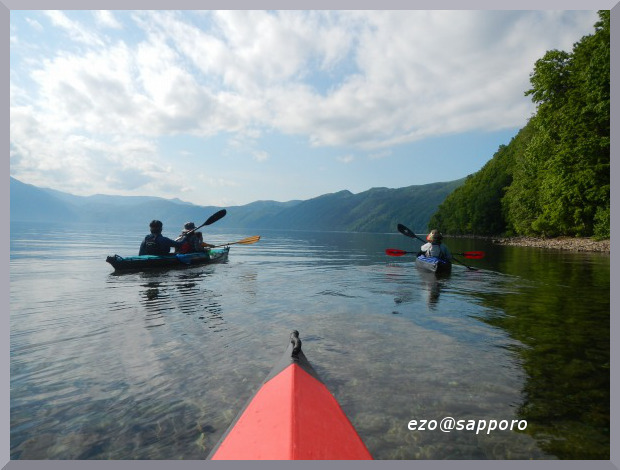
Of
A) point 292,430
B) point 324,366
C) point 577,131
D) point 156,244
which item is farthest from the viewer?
point 577,131

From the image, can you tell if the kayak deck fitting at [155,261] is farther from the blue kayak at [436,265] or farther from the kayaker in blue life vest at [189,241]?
the blue kayak at [436,265]

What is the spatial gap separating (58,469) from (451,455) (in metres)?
4.20

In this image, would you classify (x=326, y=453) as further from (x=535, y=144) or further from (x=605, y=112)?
(x=535, y=144)

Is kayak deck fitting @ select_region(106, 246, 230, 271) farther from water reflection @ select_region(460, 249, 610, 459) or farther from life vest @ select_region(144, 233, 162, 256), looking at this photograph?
water reflection @ select_region(460, 249, 610, 459)

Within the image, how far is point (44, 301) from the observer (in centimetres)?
1195

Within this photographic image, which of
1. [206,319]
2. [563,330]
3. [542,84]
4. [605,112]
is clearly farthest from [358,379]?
[542,84]

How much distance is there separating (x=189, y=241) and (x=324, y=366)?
59.7 feet

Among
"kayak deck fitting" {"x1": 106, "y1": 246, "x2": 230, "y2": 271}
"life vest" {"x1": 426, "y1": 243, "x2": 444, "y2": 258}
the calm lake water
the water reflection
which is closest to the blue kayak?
"life vest" {"x1": 426, "y1": 243, "x2": 444, "y2": 258}

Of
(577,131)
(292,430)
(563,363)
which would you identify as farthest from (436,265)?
(577,131)

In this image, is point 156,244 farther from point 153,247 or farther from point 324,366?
point 324,366

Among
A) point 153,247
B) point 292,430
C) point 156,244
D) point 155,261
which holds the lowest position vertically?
point 292,430

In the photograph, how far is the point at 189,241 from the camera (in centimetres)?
2245

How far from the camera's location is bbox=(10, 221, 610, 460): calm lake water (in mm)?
4234

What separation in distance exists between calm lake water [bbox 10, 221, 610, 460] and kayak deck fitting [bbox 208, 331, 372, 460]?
2.82 feet
